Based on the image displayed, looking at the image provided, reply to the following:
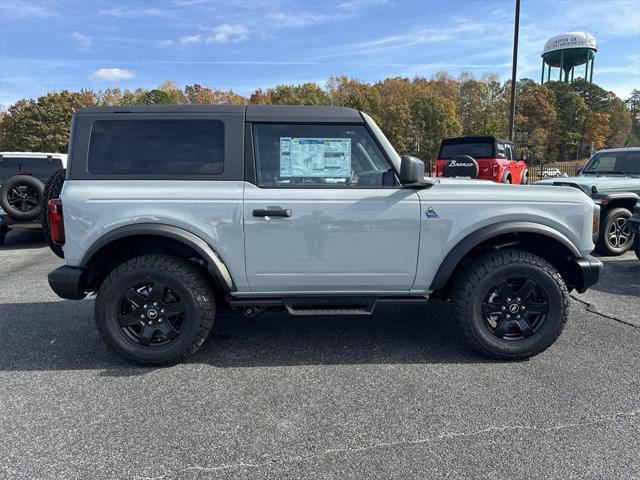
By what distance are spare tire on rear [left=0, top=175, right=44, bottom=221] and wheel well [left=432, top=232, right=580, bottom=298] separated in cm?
716

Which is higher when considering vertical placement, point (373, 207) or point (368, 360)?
point (373, 207)

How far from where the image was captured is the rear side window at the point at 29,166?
29.3ft

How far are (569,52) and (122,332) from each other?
72165 mm

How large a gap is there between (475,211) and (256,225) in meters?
1.64

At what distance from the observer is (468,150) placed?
1317 cm

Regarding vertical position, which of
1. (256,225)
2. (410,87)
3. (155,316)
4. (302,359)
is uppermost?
(410,87)

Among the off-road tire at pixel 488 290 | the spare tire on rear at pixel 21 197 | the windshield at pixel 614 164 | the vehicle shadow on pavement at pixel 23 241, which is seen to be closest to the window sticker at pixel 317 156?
the off-road tire at pixel 488 290


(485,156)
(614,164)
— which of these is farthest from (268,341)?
(485,156)

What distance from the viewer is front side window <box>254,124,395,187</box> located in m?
3.46

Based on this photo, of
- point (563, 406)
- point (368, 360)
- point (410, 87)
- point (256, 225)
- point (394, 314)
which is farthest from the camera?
point (410, 87)

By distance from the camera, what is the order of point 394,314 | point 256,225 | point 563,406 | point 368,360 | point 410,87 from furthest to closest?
point 410,87, point 394,314, point 368,360, point 256,225, point 563,406

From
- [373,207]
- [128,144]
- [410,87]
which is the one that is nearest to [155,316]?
[128,144]

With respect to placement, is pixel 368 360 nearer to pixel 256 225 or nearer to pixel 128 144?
pixel 256 225

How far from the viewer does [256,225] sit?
333 centimetres
